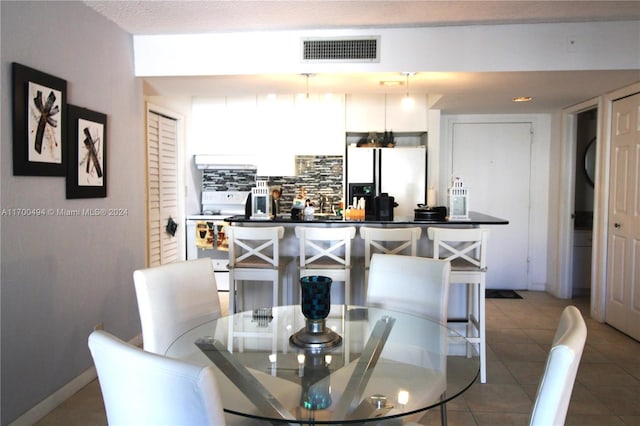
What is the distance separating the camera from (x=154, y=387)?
91cm

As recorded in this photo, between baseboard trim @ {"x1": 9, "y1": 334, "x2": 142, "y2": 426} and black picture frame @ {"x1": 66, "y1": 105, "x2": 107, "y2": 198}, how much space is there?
1127 mm

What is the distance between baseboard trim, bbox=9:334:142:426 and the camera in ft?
7.30

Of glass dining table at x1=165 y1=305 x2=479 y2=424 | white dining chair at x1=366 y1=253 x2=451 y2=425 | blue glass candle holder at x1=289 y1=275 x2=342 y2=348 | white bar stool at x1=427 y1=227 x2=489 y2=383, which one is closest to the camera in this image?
glass dining table at x1=165 y1=305 x2=479 y2=424

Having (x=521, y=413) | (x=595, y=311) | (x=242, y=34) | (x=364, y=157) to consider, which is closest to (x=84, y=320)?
(x=242, y=34)

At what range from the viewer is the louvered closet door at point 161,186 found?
421cm

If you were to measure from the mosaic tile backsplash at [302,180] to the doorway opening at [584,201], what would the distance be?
2750 mm

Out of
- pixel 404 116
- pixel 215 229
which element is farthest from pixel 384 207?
pixel 215 229

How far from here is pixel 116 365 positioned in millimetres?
969

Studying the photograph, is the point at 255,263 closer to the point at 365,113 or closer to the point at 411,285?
the point at 411,285

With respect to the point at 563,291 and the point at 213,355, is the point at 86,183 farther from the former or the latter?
the point at 563,291

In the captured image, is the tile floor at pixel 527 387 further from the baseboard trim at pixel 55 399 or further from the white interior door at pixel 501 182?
the white interior door at pixel 501 182

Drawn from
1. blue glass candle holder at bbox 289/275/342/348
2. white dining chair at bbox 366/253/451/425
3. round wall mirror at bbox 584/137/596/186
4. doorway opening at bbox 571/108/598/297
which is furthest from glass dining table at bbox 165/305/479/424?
round wall mirror at bbox 584/137/596/186

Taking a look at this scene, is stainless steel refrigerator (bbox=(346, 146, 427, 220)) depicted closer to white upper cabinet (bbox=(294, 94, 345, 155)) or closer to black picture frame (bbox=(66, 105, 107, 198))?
white upper cabinet (bbox=(294, 94, 345, 155))

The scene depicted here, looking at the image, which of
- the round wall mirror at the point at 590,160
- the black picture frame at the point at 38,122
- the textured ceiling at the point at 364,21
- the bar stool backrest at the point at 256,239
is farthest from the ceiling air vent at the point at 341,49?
the round wall mirror at the point at 590,160
